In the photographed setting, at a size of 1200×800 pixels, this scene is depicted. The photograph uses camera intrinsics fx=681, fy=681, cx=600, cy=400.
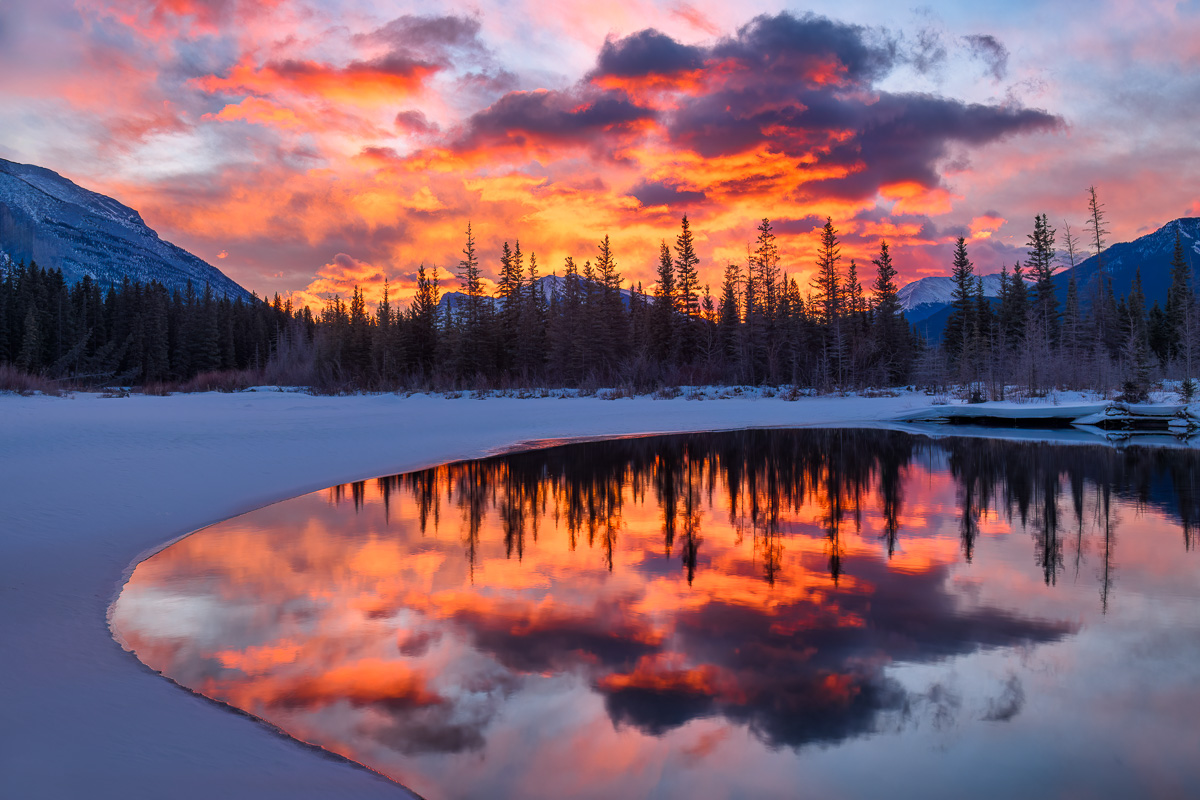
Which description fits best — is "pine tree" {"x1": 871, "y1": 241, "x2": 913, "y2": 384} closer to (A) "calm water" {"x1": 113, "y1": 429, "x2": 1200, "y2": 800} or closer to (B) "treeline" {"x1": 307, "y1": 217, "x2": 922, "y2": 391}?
(B) "treeline" {"x1": 307, "y1": 217, "x2": 922, "y2": 391}

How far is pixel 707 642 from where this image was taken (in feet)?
14.6

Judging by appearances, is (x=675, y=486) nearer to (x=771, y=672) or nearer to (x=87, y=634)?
(x=771, y=672)

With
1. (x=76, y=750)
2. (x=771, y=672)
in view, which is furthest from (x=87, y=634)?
(x=771, y=672)

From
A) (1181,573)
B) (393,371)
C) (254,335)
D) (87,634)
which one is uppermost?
(254,335)

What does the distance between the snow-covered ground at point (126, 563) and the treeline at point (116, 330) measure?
198 ft

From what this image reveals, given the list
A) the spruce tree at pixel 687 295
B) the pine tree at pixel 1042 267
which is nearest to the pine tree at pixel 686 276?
the spruce tree at pixel 687 295

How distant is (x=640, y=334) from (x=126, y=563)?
5049 cm

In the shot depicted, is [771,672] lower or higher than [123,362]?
lower

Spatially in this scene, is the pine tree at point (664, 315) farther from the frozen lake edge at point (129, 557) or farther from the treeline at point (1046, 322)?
the frozen lake edge at point (129, 557)

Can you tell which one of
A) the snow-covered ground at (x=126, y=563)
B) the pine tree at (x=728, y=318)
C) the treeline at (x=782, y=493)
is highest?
the pine tree at (x=728, y=318)

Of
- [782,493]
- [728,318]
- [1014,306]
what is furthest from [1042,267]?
[782,493]

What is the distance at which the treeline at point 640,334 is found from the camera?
46.8 metres

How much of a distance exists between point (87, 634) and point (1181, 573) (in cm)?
853

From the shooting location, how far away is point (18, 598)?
4949 mm
